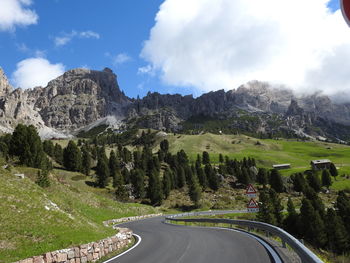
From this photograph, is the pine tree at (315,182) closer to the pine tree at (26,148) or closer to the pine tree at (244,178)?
the pine tree at (244,178)

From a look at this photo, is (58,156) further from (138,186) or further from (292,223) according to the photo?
(292,223)

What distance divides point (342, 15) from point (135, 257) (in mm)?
15320

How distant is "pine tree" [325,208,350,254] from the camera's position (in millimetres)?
56669

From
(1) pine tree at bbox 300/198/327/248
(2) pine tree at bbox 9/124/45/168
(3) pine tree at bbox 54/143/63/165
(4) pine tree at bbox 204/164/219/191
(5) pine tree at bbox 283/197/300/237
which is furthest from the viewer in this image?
(3) pine tree at bbox 54/143/63/165

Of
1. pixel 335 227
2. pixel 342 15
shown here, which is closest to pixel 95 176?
pixel 335 227

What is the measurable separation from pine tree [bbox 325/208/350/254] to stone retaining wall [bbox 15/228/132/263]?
171ft

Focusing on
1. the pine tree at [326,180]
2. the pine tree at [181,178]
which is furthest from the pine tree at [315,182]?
the pine tree at [181,178]

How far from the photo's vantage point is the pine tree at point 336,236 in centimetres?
5667

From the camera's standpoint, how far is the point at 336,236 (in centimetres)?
5647

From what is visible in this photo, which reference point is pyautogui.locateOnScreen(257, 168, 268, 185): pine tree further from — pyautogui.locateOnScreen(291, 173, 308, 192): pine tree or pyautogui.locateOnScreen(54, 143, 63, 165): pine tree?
pyautogui.locateOnScreen(54, 143, 63, 165): pine tree

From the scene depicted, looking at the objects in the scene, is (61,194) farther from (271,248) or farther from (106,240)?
(271,248)

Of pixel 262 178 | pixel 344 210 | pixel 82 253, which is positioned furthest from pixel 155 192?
pixel 82 253

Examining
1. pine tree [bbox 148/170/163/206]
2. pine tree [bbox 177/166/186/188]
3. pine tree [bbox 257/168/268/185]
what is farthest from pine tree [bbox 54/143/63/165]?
pine tree [bbox 257/168/268/185]

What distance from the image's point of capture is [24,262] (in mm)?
12766
